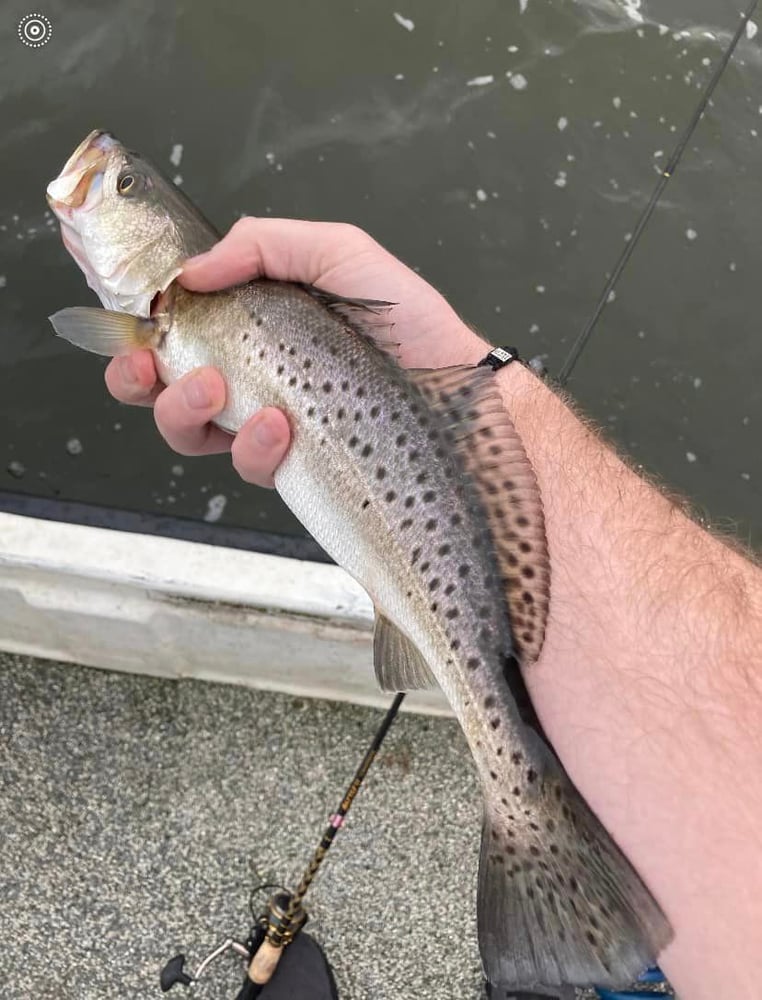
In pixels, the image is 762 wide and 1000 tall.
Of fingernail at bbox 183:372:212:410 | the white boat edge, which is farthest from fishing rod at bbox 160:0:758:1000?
fingernail at bbox 183:372:212:410

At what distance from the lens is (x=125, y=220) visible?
2.78 metres

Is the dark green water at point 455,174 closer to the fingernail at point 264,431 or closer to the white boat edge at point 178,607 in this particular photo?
the white boat edge at point 178,607

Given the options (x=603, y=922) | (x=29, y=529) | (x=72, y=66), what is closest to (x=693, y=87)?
(x=72, y=66)

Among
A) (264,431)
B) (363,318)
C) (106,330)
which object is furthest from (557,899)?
(106,330)

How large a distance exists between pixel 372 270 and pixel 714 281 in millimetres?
3573

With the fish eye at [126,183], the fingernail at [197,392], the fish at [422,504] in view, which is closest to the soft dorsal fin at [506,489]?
the fish at [422,504]

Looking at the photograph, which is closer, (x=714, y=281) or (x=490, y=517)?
(x=490, y=517)

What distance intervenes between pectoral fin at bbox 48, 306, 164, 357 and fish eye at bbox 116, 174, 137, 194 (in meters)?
0.44

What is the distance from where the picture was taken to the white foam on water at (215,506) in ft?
15.7

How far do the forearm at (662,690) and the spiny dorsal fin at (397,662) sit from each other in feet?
0.98

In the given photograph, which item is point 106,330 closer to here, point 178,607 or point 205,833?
point 178,607

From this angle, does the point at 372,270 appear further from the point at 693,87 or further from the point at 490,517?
the point at 693,87

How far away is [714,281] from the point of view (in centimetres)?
561

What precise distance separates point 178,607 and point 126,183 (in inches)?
59.9
